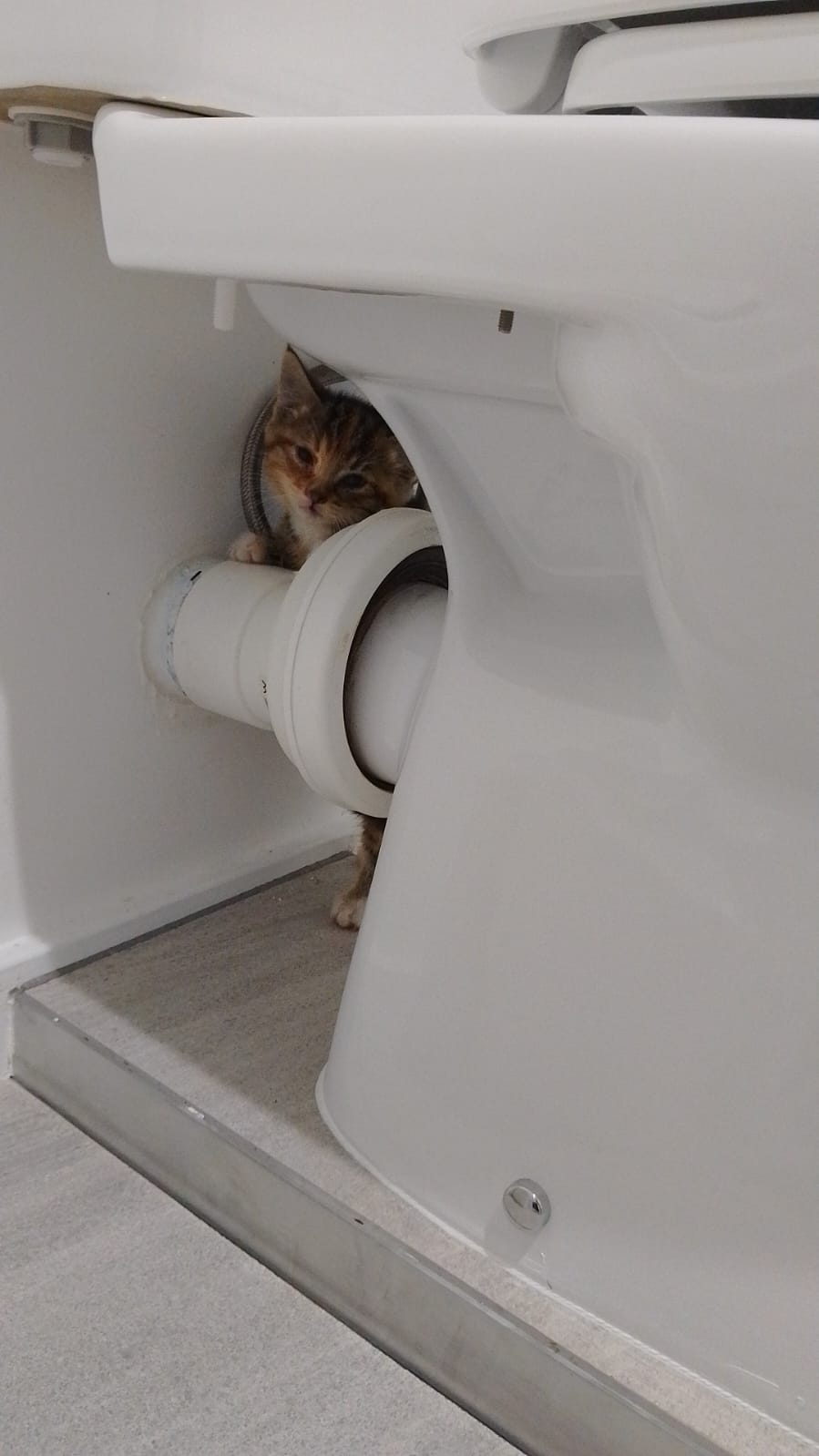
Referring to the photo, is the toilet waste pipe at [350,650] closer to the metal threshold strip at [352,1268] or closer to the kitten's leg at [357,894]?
the kitten's leg at [357,894]

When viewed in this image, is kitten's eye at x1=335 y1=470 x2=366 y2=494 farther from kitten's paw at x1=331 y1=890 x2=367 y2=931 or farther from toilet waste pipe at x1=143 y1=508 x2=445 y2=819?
kitten's paw at x1=331 y1=890 x2=367 y2=931

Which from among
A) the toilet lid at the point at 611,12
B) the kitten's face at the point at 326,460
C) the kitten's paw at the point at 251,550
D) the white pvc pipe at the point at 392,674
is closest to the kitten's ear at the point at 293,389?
the kitten's face at the point at 326,460

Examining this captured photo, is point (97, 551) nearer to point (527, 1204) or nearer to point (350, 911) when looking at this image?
point (350, 911)

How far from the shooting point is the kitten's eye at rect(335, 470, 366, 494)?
113 cm

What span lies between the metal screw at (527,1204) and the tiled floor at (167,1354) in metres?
0.10

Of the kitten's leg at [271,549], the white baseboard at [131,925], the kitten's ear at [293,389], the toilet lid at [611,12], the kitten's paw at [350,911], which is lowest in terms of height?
the white baseboard at [131,925]

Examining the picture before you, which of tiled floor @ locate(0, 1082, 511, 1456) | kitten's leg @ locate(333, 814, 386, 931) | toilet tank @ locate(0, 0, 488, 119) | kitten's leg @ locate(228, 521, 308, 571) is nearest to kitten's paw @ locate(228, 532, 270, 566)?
kitten's leg @ locate(228, 521, 308, 571)

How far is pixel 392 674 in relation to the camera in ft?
2.94

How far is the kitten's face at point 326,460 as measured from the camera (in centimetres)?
107

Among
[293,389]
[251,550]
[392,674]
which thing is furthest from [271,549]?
[392,674]

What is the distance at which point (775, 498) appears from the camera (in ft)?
1.51

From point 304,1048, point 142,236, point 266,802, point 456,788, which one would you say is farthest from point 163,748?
point 142,236

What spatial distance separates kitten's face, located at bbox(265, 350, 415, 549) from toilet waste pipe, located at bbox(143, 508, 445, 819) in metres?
0.14

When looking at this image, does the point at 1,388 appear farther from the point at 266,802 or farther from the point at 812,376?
the point at 812,376
